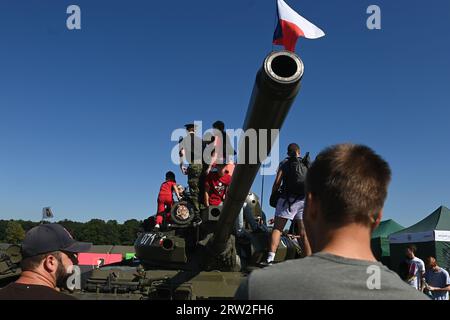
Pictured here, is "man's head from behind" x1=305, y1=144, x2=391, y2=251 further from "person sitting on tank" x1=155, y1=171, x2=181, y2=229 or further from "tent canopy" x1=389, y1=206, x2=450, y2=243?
"tent canopy" x1=389, y1=206, x2=450, y2=243

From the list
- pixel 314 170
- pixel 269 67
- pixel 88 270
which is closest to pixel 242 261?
pixel 88 270

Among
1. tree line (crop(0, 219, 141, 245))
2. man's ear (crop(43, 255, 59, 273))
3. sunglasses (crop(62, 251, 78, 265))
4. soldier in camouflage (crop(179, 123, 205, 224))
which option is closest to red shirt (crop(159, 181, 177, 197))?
soldier in camouflage (crop(179, 123, 205, 224))

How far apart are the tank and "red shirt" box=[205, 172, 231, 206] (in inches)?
18.7

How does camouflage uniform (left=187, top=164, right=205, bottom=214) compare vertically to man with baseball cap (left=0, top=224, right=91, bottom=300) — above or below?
above

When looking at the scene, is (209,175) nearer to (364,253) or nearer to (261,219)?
(261,219)

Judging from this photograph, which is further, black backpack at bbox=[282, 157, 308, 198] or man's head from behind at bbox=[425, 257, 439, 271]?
man's head from behind at bbox=[425, 257, 439, 271]

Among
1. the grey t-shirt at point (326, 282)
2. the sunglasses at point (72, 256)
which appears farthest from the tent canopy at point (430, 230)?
the grey t-shirt at point (326, 282)

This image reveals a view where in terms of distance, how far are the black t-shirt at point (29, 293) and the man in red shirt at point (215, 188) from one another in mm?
5776

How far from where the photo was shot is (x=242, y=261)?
356 inches

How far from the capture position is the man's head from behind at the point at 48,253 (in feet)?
11.3

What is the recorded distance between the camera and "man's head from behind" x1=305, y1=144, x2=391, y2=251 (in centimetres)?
205

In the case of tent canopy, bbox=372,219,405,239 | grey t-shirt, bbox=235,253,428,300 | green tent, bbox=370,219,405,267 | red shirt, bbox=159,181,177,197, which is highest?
red shirt, bbox=159,181,177,197
